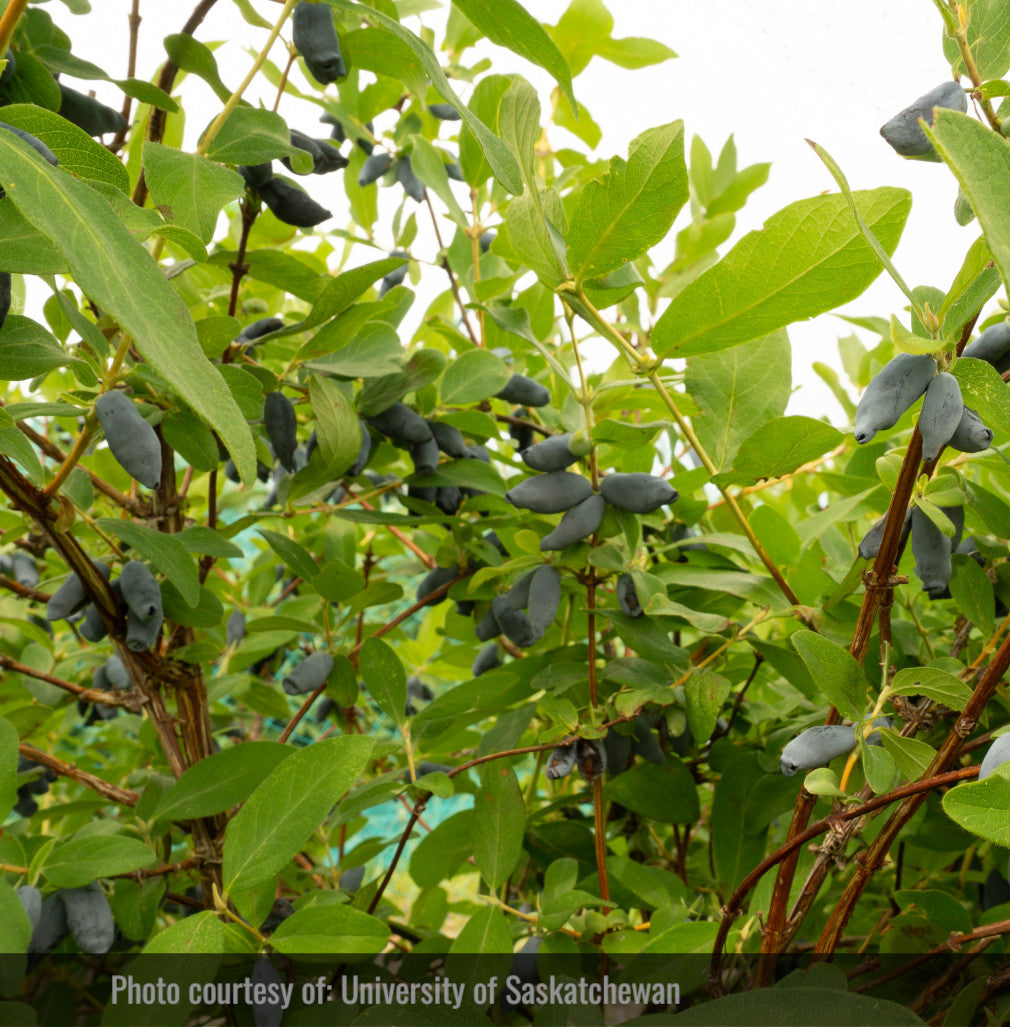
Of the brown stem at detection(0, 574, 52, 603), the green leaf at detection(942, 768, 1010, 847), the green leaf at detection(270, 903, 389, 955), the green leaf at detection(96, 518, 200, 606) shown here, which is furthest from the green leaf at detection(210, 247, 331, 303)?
the green leaf at detection(942, 768, 1010, 847)

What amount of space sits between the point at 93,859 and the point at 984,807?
1.78 feet

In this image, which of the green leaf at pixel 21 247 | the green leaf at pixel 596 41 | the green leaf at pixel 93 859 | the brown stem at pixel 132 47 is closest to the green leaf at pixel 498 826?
the green leaf at pixel 93 859

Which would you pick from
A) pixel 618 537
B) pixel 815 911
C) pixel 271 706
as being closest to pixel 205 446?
pixel 618 537

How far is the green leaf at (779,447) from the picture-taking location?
22.1 inches

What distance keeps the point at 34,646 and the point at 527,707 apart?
1.91 ft

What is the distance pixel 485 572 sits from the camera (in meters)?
0.72

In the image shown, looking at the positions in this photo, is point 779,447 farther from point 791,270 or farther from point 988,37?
point 988,37

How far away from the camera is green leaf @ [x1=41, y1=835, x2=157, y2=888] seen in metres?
0.61

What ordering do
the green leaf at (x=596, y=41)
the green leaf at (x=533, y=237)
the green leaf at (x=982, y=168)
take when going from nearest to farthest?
the green leaf at (x=982, y=168) < the green leaf at (x=533, y=237) < the green leaf at (x=596, y=41)

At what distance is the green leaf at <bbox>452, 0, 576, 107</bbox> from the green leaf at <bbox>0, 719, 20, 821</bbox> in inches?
20.2

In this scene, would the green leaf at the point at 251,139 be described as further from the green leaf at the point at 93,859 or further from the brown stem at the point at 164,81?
the green leaf at the point at 93,859

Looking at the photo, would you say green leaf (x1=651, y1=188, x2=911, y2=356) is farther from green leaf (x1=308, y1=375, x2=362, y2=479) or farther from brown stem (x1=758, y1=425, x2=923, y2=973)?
green leaf (x1=308, y1=375, x2=362, y2=479)

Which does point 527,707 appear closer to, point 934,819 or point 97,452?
point 934,819

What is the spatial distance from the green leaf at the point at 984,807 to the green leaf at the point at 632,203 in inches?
12.4
